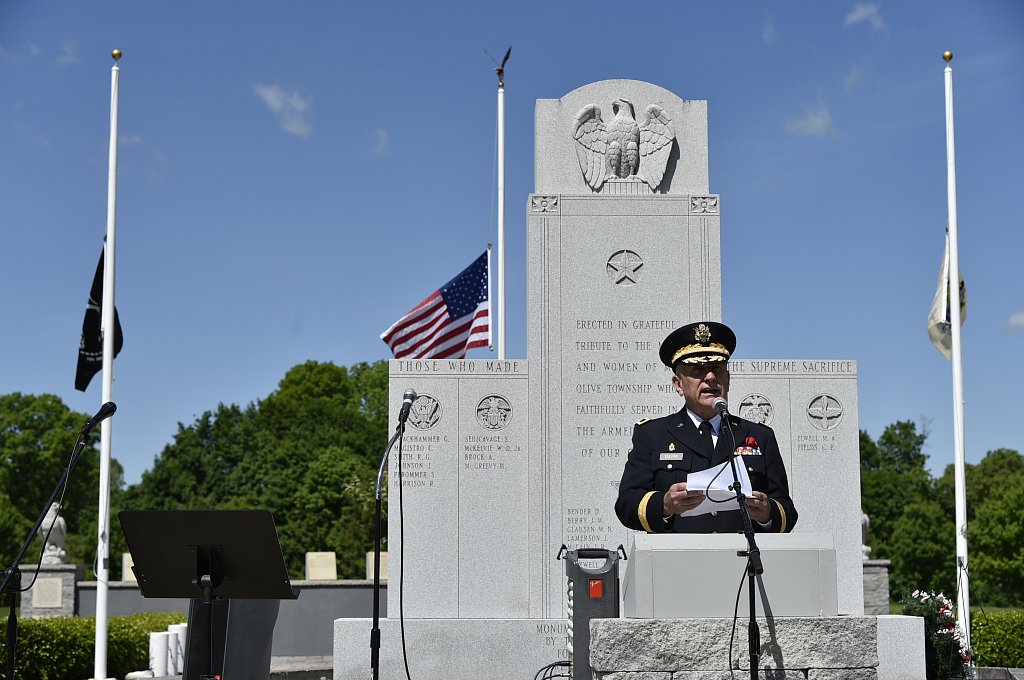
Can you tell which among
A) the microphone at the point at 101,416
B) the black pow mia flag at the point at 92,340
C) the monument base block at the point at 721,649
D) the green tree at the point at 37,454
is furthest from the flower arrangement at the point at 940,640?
the green tree at the point at 37,454

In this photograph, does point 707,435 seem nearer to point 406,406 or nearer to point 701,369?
point 701,369

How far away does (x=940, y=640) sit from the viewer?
1251 centimetres

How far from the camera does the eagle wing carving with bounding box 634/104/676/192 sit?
490 inches

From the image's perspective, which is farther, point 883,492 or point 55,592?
point 883,492

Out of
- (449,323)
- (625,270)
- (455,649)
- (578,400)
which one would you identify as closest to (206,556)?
(455,649)

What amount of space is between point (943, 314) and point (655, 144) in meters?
6.52

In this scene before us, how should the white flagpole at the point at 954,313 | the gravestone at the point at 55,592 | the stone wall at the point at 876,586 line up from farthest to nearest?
the gravestone at the point at 55,592 < the stone wall at the point at 876,586 < the white flagpole at the point at 954,313

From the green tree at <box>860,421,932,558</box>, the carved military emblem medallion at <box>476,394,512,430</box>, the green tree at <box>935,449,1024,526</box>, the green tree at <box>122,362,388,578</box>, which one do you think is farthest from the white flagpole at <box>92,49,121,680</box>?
the green tree at <box>935,449,1024,526</box>

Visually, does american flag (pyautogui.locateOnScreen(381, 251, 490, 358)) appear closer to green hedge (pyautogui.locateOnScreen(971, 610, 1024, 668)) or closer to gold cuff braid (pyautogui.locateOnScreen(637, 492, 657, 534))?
green hedge (pyautogui.locateOnScreen(971, 610, 1024, 668))

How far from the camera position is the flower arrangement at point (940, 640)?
12289mm

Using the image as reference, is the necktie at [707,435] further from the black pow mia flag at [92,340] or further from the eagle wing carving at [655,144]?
the black pow mia flag at [92,340]

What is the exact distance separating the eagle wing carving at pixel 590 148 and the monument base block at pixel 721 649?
24.9ft

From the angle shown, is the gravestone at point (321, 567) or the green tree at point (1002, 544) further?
the green tree at point (1002, 544)

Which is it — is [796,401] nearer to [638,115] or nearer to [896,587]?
[638,115]
